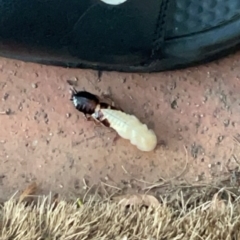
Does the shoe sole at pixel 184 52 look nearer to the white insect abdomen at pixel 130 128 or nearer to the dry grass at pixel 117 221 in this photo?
the white insect abdomen at pixel 130 128

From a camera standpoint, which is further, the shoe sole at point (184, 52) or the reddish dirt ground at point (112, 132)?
the reddish dirt ground at point (112, 132)

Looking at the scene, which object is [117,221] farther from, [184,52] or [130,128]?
[184,52]

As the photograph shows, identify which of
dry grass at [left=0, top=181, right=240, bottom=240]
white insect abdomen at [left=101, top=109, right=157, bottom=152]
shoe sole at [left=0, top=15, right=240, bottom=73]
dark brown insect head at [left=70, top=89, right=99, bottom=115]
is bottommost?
dry grass at [left=0, top=181, right=240, bottom=240]

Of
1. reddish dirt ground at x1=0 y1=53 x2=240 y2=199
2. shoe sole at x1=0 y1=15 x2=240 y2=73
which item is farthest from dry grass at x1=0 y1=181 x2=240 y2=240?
shoe sole at x1=0 y1=15 x2=240 y2=73

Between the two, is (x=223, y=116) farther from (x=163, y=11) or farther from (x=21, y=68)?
(x=21, y=68)

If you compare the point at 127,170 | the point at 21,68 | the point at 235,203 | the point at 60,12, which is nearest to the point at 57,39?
the point at 60,12

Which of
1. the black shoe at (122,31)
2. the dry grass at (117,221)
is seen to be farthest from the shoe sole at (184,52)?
the dry grass at (117,221)

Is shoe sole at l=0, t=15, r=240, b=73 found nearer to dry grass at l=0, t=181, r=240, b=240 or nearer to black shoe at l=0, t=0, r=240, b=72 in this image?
black shoe at l=0, t=0, r=240, b=72
